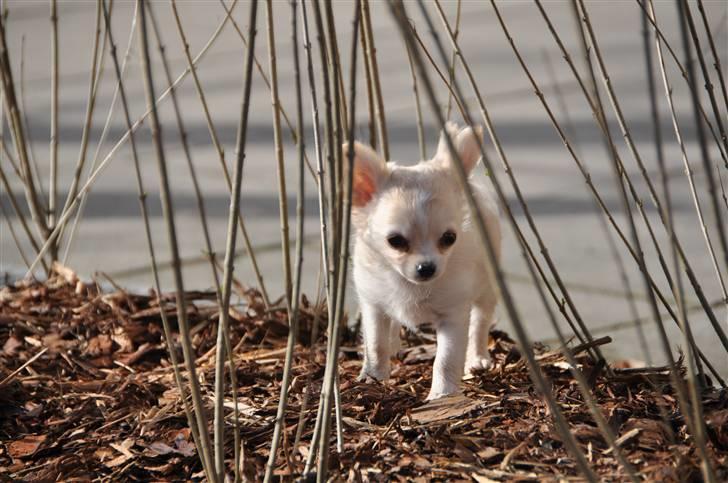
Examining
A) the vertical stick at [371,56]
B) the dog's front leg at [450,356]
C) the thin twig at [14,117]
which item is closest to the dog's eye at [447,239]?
the dog's front leg at [450,356]

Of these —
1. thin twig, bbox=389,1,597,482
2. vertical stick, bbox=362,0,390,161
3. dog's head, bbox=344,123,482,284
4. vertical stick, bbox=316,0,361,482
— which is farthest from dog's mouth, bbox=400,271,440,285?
thin twig, bbox=389,1,597,482

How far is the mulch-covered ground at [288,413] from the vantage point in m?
1.92

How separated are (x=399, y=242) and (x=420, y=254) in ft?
0.26

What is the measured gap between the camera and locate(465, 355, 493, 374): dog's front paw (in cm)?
271

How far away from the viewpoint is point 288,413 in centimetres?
225

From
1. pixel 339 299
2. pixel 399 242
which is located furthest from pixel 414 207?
pixel 339 299

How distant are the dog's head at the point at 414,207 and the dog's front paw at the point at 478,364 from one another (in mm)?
406

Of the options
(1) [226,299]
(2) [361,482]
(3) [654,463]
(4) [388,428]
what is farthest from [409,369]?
(1) [226,299]

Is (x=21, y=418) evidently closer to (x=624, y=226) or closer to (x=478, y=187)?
(x=478, y=187)

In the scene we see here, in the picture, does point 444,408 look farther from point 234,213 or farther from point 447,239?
point 234,213

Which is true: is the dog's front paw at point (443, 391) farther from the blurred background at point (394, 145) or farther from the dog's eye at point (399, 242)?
the blurred background at point (394, 145)

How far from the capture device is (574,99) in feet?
20.1

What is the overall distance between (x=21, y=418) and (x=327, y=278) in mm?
1036

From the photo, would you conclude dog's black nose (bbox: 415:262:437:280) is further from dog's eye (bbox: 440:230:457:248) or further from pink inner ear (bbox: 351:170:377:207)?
pink inner ear (bbox: 351:170:377:207)
